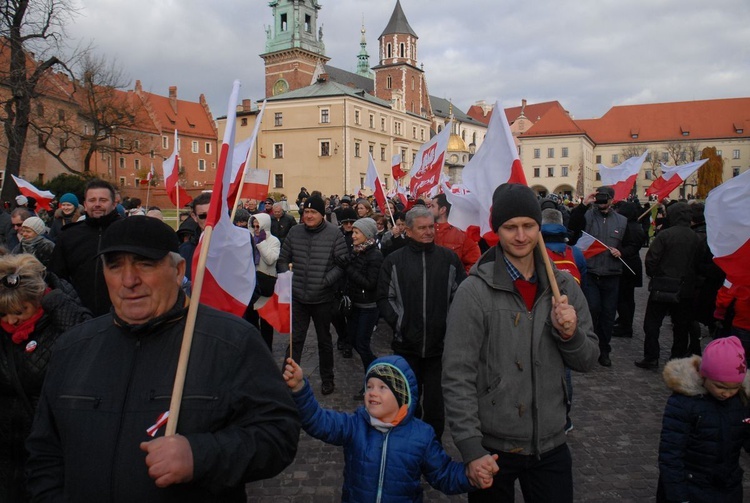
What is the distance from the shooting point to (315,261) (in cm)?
639

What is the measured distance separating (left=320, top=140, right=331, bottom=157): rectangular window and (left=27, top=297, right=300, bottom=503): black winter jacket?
65016 mm

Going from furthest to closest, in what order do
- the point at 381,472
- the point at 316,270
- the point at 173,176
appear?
the point at 173,176, the point at 316,270, the point at 381,472

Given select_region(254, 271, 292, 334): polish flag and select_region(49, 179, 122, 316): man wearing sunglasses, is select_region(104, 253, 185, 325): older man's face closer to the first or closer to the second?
select_region(254, 271, 292, 334): polish flag

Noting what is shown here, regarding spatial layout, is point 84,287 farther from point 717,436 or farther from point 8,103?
point 8,103

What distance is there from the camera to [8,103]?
70.8 ft

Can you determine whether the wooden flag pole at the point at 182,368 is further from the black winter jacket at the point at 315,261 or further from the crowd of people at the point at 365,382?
the black winter jacket at the point at 315,261

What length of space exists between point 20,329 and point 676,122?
105148 millimetres

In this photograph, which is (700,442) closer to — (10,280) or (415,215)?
(415,215)

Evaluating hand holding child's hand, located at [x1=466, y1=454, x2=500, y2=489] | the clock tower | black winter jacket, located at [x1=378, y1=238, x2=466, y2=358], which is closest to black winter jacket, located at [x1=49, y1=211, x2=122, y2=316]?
black winter jacket, located at [x1=378, y1=238, x2=466, y2=358]

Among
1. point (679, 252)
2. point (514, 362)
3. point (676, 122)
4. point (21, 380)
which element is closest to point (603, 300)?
point (679, 252)

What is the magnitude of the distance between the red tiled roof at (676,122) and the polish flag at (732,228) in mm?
98858

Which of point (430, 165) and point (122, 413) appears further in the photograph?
point (430, 165)

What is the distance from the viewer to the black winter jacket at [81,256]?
466 centimetres

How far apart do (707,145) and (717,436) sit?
10201cm
